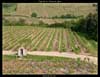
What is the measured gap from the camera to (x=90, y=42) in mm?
11828

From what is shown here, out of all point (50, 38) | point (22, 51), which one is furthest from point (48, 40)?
point (22, 51)

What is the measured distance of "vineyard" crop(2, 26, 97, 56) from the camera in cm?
1184

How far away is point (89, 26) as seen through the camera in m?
11.8

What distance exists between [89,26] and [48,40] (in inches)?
57.2

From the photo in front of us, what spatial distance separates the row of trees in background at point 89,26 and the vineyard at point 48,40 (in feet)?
0.64

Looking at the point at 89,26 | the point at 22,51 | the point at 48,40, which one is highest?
the point at 89,26

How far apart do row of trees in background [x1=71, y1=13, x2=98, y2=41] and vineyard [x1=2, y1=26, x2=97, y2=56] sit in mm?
195

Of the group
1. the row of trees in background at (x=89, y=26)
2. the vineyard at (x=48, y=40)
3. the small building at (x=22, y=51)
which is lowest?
the small building at (x=22, y=51)

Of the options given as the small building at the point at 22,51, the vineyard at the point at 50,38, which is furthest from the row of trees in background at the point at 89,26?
the small building at the point at 22,51

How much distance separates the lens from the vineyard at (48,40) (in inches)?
466

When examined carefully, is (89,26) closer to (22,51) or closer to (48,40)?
(48,40)

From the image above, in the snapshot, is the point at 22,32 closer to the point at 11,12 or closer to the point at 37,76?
the point at 11,12

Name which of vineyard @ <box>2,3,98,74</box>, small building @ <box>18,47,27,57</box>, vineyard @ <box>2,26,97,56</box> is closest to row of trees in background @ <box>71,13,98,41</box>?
vineyard @ <box>2,3,98,74</box>

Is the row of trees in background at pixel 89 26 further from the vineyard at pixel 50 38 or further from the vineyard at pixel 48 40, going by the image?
the vineyard at pixel 48 40
